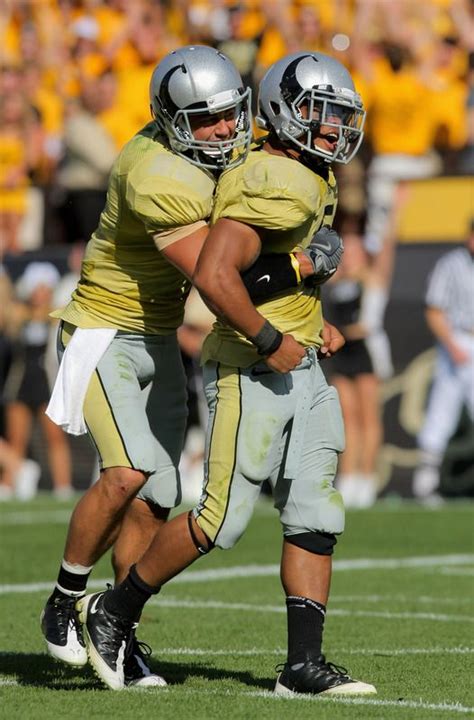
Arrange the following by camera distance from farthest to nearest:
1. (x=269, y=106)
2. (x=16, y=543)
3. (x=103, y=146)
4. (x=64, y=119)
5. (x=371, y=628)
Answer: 1. (x=64, y=119)
2. (x=103, y=146)
3. (x=16, y=543)
4. (x=371, y=628)
5. (x=269, y=106)

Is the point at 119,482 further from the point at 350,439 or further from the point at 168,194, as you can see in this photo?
the point at 350,439

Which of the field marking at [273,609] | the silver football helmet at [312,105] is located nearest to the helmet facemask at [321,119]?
the silver football helmet at [312,105]

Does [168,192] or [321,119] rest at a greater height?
[321,119]

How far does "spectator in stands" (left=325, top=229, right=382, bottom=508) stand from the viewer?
11.2 m

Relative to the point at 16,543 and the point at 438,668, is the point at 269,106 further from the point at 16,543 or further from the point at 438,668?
the point at 16,543

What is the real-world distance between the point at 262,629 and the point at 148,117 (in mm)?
7994

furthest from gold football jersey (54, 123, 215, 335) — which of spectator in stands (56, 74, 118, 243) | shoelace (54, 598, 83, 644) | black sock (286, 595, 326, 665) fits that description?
spectator in stands (56, 74, 118, 243)

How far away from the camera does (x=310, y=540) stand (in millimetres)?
4609

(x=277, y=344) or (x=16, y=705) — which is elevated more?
(x=277, y=344)

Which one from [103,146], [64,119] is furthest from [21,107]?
[103,146]

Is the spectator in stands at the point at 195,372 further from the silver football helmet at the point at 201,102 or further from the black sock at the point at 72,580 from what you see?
the silver football helmet at the point at 201,102

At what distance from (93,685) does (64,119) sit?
389 inches

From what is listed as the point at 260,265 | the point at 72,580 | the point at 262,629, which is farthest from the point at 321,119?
the point at 262,629

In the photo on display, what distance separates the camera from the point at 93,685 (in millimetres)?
4785
